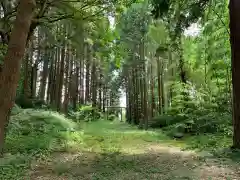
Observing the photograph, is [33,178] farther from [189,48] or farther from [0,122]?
[189,48]

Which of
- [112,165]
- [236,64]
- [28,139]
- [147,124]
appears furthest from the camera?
[147,124]

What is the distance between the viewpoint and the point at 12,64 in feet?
19.5

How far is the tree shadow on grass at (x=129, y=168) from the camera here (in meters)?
5.35

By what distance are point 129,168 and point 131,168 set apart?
0.04 meters

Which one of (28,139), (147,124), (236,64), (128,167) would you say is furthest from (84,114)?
(128,167)

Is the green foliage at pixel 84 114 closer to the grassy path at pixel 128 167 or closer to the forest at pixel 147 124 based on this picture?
the forest at pixel 147 124

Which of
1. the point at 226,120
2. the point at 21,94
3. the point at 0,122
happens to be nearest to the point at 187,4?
the point at 226,120

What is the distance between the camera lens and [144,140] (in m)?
11.0

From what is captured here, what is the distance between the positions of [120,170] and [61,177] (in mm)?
1204

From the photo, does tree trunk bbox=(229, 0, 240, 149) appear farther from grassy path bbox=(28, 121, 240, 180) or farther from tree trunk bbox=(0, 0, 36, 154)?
tree trunk bbox=(0, 0, 36, 154)

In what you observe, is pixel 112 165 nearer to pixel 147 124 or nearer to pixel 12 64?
pixel 12 64

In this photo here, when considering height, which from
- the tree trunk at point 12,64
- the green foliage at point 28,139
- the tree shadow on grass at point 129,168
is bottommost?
the tree shadow on grass at point 129,168

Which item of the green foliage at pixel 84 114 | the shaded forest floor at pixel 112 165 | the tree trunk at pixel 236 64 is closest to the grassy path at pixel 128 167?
the shaded forest floor at pixel 112 165

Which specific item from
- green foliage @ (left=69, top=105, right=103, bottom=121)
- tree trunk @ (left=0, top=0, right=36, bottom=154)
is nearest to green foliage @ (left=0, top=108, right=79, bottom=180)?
tree trunk @ (left=0, top=0, right=36, bottom=154)
